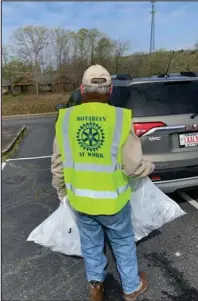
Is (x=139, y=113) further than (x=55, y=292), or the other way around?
(x=139, y=113)

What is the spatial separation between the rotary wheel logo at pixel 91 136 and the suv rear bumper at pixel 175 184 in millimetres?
1789

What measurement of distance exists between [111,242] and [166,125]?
165cm

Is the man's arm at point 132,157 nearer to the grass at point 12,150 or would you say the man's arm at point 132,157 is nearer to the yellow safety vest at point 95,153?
the yellow safety vest at point 95,153

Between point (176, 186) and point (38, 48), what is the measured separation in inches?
989

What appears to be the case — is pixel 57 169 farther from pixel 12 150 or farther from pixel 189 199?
pixel 12 150

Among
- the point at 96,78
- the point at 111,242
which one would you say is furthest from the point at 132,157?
the point at 111,242

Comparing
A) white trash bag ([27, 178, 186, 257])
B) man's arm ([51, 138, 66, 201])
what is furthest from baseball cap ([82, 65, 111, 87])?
white trash bag ([27, 178, 186, 257])

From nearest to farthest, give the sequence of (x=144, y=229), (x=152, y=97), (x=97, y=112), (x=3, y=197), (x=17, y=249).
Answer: (x=97, y=112) → (x=144, y=229) → (x=17, y=249) → (x=152, y=97) → (x=3, y=197)

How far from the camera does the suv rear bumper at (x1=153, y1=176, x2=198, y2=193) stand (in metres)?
4.10

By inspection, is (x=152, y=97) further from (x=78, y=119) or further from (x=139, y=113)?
(x=78, y=119)

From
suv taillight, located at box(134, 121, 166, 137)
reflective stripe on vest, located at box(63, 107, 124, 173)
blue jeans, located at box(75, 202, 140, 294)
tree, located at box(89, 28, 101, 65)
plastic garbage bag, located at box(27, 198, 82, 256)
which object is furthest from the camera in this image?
tree, located at box(89, 28, 101, 65)

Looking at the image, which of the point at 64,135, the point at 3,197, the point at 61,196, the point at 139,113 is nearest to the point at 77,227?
the point at 61,196

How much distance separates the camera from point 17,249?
377cm

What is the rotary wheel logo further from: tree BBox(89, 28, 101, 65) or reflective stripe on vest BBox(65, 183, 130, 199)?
tree BBox(89, 28, 101, 65)
